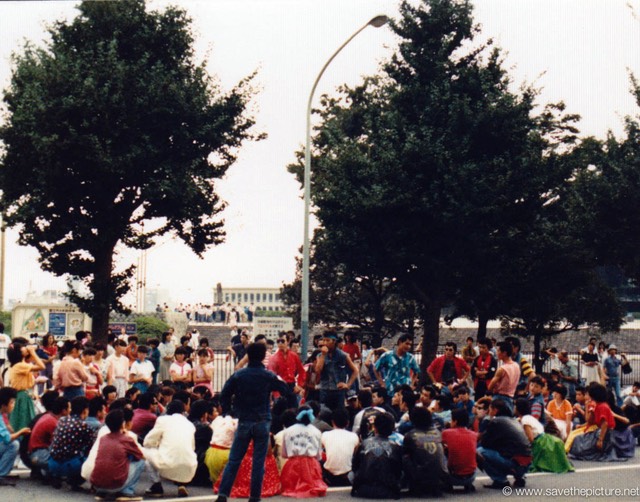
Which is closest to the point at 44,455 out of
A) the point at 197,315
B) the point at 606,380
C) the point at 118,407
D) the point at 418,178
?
the point at 118,407

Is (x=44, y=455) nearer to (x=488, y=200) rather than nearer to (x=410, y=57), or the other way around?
(x=488, y=200)

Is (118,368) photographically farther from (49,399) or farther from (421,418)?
(421,418)

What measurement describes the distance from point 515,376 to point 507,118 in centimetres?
1559

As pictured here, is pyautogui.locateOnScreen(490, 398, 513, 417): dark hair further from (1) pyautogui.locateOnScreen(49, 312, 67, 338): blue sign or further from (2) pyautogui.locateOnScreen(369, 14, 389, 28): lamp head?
(1) pyautogui.locateOnScreen(49, 312, 67, 338): blue sign

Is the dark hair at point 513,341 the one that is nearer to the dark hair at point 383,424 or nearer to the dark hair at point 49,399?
the dark hair at point 383,424

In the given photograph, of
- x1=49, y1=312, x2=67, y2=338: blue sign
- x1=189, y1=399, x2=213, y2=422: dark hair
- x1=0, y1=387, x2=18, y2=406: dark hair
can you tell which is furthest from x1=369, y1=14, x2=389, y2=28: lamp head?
x1=49, y1=312, x2=67, y2=338: blue sign

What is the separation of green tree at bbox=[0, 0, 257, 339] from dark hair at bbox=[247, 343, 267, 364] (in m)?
15.9

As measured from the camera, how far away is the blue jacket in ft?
35.0

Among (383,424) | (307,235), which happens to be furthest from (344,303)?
(383,424)

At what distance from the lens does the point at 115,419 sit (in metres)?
11.2

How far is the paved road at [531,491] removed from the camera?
452 inches

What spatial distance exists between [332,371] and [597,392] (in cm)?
433

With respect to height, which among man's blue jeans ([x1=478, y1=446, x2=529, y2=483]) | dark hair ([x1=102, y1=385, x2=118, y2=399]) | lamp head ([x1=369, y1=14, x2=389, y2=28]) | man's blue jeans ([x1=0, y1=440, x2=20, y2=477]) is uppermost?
lamp head ([x1=369, y1=14, x2=389, y2=28])

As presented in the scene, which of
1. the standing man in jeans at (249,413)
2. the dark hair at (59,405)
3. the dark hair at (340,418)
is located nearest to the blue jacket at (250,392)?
the standing man in jeans at (249,413)
